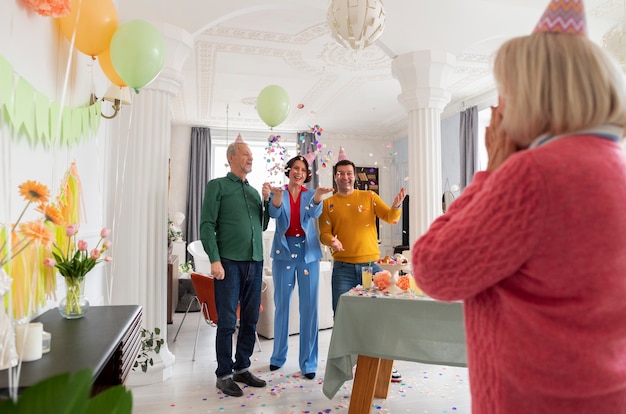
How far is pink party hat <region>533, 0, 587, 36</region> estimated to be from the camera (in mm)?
887

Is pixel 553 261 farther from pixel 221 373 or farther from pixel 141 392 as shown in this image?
pixel 141 392

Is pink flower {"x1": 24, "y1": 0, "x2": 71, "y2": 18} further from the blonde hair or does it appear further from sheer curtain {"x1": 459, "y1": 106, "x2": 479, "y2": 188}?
sheer curtain {"x1": 459, "y1": 106, "x2": 479, "y2": 188}

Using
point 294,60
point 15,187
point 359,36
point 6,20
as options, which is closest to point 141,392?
point 15,187

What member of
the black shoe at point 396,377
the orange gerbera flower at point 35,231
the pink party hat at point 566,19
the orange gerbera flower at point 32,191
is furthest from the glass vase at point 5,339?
the black shoe at point 396,377

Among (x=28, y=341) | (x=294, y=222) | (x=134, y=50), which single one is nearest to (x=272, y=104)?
(x=294, y=222)

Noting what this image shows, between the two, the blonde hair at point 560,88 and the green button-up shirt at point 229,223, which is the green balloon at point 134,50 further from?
the blonde hair at point 560,88

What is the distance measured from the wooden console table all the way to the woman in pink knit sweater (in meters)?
1.01

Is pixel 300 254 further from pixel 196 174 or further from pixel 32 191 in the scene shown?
pixel 196 174

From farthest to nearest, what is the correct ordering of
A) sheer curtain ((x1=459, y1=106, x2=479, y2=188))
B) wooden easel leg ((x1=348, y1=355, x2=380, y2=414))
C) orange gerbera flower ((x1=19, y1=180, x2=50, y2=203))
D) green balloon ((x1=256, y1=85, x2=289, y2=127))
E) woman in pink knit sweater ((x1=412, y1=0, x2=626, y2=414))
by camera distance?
sheer curtain ((x1=459, y1=106, x2=479, y2=188)) → green balloon ((x1=256, y1=85, x2=289, y2=127)) → wooden easel leg ((x1=348, y1=355, x2=380, y2=414)) → orange gerbera flower ((x1=19, y1=180, x2=50, y2=203)) → woman in pink knit sweater ((x1=412, y1=0, x2=626, y2=414))

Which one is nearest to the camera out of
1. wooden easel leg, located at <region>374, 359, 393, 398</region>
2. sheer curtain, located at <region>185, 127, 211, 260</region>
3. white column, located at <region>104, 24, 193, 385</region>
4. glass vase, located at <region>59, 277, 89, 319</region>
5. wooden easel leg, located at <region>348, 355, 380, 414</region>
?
glass vase, located at <region>59, 277, 89, 319</region>

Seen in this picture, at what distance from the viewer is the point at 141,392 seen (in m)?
2.99

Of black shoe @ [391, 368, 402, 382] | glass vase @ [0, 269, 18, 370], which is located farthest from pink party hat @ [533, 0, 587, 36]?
black shoe @ [391, 368, 402, 382]

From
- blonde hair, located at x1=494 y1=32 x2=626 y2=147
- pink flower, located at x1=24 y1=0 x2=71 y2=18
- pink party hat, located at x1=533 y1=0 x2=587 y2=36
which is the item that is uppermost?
pink flower, located at x1=24 y1=0 x2=71 y2=18

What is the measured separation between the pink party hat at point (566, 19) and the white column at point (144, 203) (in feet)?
9.10
